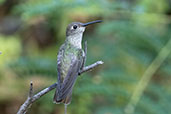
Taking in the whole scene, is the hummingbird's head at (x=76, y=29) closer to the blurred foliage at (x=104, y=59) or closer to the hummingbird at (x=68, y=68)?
the hummingbird at (x=68, y=68)

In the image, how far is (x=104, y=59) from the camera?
480cm

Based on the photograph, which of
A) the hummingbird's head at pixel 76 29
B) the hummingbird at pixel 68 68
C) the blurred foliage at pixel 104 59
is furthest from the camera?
the blurred foliage at pixel 104 59

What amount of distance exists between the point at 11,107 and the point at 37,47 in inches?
47.6

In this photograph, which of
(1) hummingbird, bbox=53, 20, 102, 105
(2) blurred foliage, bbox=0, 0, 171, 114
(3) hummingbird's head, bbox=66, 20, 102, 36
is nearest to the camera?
(1) hummingbird, bbox=53, 20, 102, 105

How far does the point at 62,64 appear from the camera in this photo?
2787 millimetres

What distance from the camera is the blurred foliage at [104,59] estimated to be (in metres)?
4.09

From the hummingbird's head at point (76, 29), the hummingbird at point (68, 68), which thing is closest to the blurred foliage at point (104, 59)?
the hummingbird's head at point (76, 29)

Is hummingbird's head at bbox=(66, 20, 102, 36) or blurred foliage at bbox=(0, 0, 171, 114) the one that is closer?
hummingbird's head at bbox=(66, 20, 102, 36)

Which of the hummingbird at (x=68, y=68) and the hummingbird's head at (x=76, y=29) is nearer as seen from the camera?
the hummingbird at (x=68, y=68)

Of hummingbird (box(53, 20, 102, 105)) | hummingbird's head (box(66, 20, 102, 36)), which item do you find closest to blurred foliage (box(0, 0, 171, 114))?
hummingbird's head (box(66, 20, 102, 36))

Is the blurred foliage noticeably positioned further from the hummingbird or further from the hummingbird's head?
the hummingbird

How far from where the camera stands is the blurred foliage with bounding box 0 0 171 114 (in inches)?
161

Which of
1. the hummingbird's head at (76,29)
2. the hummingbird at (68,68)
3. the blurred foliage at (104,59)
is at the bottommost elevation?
the blurred foliage at (104,59)

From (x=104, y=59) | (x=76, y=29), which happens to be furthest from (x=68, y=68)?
(x=104, y=59)
